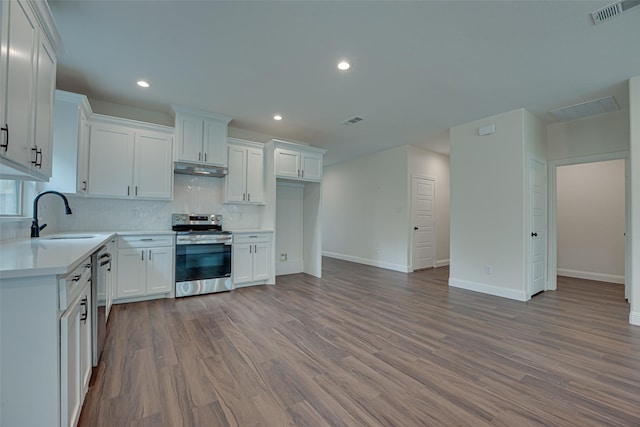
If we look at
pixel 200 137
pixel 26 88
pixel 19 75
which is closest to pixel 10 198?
pixel 26 88

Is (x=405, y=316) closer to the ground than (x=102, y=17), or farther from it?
closer to the ground

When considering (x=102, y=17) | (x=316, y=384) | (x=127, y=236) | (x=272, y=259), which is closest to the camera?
(x=316, y=384)

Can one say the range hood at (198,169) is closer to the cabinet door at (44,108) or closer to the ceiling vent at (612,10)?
the cabinet door at (44,108)

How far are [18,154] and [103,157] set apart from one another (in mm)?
Result: 2298

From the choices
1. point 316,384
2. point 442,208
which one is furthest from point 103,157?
point 442,208

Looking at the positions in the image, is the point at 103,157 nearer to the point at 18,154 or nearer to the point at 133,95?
the point at 133,95

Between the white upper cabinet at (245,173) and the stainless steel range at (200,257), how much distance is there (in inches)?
26.5

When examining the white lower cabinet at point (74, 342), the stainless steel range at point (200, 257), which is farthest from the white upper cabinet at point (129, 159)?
the white lower cabinet at point (74, 342)

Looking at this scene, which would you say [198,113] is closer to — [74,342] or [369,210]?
[74,342]

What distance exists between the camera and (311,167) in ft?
17.2

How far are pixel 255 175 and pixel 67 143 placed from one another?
2.41 meters

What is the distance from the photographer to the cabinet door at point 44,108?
187 centimetres

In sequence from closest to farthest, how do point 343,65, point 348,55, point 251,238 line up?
1. point 348,55
2. point 343,65
3. point 251,238

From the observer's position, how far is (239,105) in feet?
13.1
